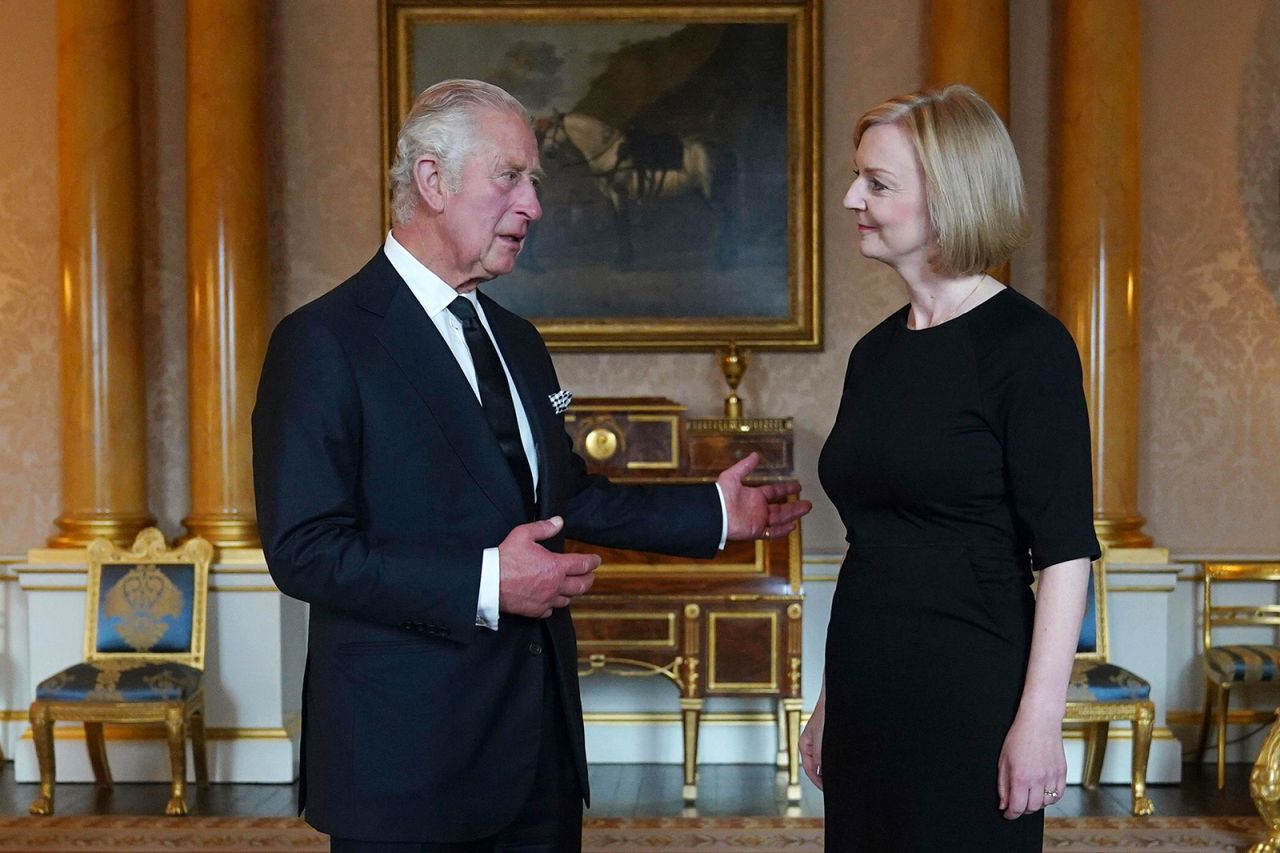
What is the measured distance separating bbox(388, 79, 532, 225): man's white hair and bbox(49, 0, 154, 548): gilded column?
3.94 m

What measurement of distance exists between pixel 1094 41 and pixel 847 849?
4.46m

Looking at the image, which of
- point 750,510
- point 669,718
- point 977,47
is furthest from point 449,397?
point 977,47

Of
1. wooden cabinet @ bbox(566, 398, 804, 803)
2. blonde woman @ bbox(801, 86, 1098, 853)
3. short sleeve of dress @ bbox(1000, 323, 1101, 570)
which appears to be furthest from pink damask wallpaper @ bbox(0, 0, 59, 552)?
short sleeve of dress @ bbox(1000, 323, 1101, 570)

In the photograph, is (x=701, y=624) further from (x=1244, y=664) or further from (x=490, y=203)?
(x=490, y=203)

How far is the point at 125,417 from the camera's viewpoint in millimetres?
5934

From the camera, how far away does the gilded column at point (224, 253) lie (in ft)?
19.2

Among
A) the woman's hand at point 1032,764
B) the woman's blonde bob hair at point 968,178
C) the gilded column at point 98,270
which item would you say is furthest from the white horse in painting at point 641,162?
the woman's hand at point 1032,764

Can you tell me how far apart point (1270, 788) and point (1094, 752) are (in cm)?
151

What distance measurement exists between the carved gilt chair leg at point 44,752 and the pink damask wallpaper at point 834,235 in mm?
1249

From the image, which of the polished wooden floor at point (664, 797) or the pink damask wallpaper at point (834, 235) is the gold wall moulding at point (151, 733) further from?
the pink damask wallpaper at point (834, 235)

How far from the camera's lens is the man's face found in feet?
7.76

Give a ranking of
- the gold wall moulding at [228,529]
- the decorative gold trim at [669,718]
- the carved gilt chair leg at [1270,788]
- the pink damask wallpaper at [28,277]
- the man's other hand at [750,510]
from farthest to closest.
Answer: the pink damask wallpaper at [28,277] < the decorative gold trim at [669,718] < the gold wall moulding at [228,529] < the carved gilt chair leg at [1270,788] < the man's other hand at [750,510]

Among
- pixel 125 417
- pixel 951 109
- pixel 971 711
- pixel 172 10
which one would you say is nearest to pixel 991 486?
pixel 971 711

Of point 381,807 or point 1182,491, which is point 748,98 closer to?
point 1182,491
